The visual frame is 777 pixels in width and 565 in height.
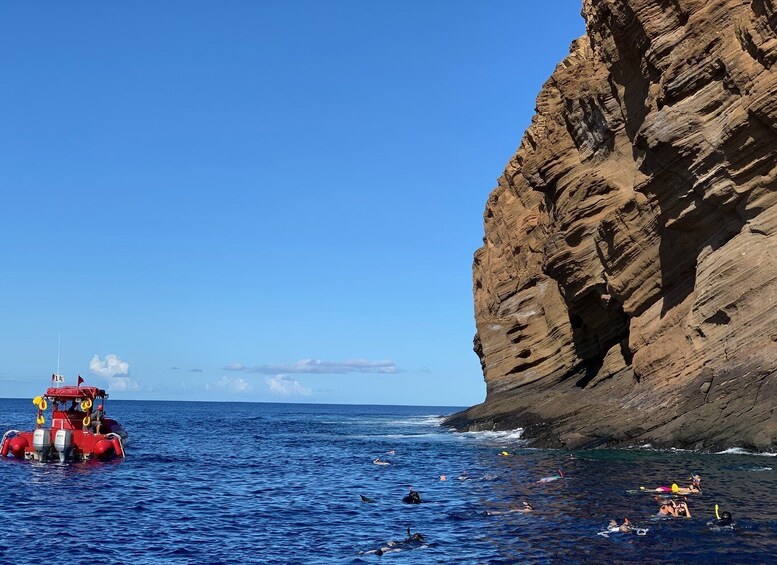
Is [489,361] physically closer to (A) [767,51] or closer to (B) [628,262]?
(B) [628,262]

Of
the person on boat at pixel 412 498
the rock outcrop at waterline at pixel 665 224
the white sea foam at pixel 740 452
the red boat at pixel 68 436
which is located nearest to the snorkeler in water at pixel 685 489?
the white sea foam at pixel 740 452

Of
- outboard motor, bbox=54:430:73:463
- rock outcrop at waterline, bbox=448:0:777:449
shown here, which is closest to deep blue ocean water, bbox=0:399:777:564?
outboard motor, bbox=54:430:73:463

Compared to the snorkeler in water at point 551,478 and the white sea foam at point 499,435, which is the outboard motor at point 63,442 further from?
the white sea foam at point 499,435

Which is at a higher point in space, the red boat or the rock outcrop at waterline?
the rock outcrop at waterline

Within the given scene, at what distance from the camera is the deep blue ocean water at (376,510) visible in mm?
23547

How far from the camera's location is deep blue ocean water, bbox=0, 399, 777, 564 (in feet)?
77.3

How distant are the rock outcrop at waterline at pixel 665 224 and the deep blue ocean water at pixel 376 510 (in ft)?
13.5

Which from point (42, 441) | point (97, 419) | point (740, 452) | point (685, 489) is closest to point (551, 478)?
point (685, 489)

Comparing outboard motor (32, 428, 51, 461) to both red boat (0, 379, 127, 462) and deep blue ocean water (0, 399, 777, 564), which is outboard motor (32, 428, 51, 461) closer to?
red boat (0, 379, 127, 462)

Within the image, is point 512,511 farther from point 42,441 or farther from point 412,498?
point 42,441

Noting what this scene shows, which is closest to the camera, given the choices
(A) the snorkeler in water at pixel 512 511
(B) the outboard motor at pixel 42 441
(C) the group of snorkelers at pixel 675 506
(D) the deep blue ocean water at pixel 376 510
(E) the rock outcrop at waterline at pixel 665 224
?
(D) the deep blue ocean water at pixel 376 510

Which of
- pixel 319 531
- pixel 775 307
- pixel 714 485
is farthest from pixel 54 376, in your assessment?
pixel 775 307

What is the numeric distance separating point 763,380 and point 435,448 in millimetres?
28842

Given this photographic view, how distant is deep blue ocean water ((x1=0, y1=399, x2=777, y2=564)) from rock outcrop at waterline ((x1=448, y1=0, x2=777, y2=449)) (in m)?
4.11
